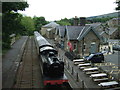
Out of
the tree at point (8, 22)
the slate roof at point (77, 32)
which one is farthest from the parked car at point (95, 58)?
the tree at point (8, 22)

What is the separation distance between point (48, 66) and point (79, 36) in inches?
653

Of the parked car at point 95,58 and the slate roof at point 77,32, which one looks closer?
the parked car at point 95,58

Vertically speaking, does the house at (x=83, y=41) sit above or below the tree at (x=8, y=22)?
below

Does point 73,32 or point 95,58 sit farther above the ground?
point 73,32

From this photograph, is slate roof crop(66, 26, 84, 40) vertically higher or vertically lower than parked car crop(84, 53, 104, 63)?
higher

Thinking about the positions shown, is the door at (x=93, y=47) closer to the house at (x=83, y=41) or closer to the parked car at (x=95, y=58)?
the house at (x=83, y=41)

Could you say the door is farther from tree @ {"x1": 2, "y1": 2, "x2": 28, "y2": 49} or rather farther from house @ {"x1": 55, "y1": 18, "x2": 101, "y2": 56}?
tree @ {"x1": 2, "y1": 2, "x2": 28, "y2": 49}

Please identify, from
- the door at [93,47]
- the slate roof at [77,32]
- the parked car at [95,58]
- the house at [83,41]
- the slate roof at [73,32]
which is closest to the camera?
the parked car at [95,58]

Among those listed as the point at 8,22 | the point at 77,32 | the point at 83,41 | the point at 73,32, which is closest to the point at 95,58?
the point at 83,41

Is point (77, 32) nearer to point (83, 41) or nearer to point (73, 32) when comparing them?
point (73, 32)

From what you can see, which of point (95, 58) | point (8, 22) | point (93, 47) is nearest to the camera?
point (8, 22)

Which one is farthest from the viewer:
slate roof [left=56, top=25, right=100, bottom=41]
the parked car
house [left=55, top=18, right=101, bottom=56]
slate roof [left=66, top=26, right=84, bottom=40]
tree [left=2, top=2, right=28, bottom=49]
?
slate roof [left=66, top=26, right=84, bottom=40]

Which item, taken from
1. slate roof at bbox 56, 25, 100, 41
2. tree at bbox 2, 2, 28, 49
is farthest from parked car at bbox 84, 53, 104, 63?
tree at bbox 2, 2, 28, 49

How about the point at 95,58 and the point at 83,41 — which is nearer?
the point at 95,58
